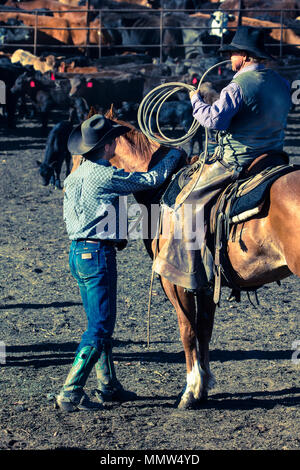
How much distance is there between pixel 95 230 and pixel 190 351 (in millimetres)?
1115

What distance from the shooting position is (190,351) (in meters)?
5.19

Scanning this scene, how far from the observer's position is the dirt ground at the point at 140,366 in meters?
4.64

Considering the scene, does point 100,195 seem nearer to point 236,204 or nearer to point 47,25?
point 236,204

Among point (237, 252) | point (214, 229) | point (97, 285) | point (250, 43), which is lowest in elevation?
point (97, 285)

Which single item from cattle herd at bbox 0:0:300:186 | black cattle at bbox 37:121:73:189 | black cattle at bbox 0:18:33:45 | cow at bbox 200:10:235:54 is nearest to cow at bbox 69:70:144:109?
cattle herd at bbox 0:0:300:186

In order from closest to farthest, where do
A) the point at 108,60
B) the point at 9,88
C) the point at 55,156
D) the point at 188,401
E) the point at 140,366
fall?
the point at 188,401, the point at 140,366, the point at 55,156, the point at 9,88, the point at 108,60

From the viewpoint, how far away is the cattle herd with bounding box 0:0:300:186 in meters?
19.8

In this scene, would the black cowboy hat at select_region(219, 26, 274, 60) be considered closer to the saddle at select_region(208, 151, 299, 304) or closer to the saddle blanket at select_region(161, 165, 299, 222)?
the saddle at select_region(208, 151, 299, 304)

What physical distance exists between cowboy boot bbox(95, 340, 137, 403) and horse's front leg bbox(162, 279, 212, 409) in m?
0.43

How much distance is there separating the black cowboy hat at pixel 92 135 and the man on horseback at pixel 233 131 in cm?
60

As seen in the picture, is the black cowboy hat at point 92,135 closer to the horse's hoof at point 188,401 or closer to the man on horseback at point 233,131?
the man on horseback at point 233,131

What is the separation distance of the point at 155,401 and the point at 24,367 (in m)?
1.22

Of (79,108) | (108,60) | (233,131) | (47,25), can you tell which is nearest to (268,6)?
(47,25)

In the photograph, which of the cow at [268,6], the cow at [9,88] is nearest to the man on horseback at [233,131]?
the cow at [9,88]
